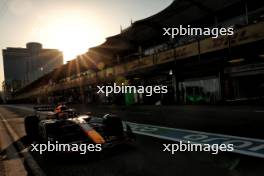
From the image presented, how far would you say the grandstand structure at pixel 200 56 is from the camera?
1909cm

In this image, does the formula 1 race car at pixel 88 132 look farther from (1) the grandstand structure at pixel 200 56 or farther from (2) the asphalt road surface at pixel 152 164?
(1) the grandstand structure at pixel 200 56

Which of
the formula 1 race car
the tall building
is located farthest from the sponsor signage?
the tall building

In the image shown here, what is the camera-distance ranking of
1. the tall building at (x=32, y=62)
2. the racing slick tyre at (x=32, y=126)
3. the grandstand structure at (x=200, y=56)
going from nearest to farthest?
1. the racing slick tyre at (x=32, y=126)
2. the grandstand structure at (x=200, y=56)
3. the tall building at (x=32, y=62)

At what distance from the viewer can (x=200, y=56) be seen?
2311 cm

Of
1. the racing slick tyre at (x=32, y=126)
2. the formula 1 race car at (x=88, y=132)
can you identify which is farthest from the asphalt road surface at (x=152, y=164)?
the racing slick tyre at (x=32, y=126)

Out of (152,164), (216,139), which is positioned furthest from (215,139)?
(152,164)

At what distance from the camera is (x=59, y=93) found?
2739 inches

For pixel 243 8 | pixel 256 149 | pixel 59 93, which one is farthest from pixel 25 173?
pixel 59 93

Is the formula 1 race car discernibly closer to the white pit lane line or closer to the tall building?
the white pit lane line

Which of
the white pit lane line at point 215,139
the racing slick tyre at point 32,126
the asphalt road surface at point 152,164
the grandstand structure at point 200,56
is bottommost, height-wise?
the asphalt road surface at point 152,164

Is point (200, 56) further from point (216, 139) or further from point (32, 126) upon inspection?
point (32, 126)

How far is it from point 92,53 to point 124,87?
12.0m

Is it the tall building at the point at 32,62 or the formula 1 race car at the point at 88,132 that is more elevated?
the tall building at the point at 32,62

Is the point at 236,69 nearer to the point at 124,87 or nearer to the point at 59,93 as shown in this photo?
the point at 124,87
